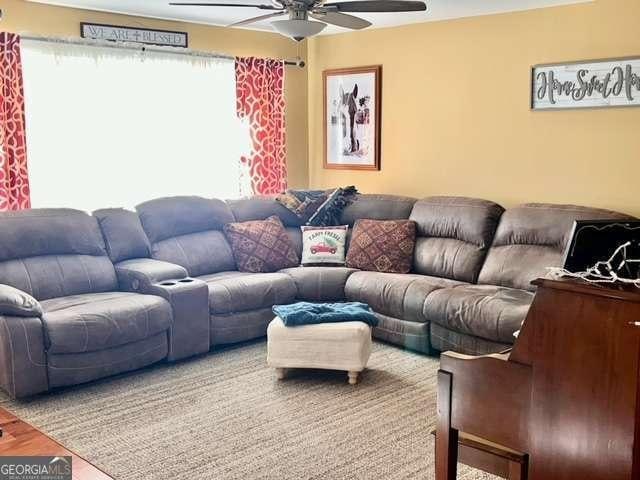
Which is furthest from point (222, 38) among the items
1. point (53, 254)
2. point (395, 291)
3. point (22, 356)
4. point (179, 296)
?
point (22, 356)

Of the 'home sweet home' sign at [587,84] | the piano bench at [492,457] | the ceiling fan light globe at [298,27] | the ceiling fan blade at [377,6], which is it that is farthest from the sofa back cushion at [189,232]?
the piano bench at [492,457]

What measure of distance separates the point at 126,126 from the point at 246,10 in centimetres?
130

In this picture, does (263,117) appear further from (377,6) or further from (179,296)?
(377,6)

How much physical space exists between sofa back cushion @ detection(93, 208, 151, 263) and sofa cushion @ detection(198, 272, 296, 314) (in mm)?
500

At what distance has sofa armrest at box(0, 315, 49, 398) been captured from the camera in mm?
3697

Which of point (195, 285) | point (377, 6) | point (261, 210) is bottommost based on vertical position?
point (195, 285)

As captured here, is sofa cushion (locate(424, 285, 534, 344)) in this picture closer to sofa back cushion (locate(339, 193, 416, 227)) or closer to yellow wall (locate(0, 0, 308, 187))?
sofa back cushion (locate(339, 193, 416, 227))

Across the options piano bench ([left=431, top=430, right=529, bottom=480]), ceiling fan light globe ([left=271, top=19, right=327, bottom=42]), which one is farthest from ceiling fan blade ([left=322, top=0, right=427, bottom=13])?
piano bench ([left=431, top=430, right=529, bottom=480])

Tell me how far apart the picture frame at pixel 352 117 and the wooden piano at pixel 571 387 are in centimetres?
436

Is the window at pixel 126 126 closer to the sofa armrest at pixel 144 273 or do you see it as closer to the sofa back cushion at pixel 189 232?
the sofa back cushion at pixel 189 232

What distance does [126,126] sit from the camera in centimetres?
538

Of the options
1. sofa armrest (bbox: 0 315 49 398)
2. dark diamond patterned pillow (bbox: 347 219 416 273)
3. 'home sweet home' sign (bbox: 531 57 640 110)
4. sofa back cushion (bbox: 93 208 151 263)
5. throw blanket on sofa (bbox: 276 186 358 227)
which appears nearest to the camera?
sofa armrest (bbox: 0 315 49 398)

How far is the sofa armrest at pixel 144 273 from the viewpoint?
454 centimetres

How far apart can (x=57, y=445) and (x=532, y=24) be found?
4.08 m
